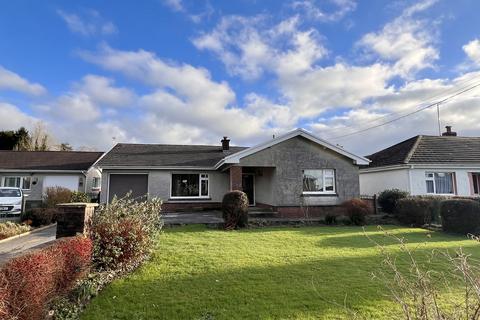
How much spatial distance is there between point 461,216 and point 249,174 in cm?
1296

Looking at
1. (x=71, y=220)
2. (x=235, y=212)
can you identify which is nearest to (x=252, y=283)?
(x=71, y=220)

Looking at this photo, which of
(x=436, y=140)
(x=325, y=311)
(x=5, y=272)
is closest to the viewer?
(x=5, y=272)

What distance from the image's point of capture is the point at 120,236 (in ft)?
24.4

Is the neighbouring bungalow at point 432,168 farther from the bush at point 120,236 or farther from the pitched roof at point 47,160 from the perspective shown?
the pitched roof at point 47,160

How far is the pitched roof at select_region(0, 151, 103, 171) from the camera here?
27.3 m

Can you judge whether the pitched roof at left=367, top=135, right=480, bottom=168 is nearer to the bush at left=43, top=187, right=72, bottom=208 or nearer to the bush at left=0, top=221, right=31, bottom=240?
the bush at left=43, top=187, right=72, bottom=208

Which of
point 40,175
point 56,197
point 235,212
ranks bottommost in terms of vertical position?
point 235,212

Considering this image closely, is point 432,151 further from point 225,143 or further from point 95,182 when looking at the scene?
point 95,182

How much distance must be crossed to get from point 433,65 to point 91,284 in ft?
56.3

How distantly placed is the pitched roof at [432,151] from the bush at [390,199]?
2.62m

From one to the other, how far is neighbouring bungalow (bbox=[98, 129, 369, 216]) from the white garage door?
601cm

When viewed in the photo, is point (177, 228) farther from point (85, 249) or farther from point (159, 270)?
point (85, 249)

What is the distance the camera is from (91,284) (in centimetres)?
582

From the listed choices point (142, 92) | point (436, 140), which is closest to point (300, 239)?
point (142, 92)
